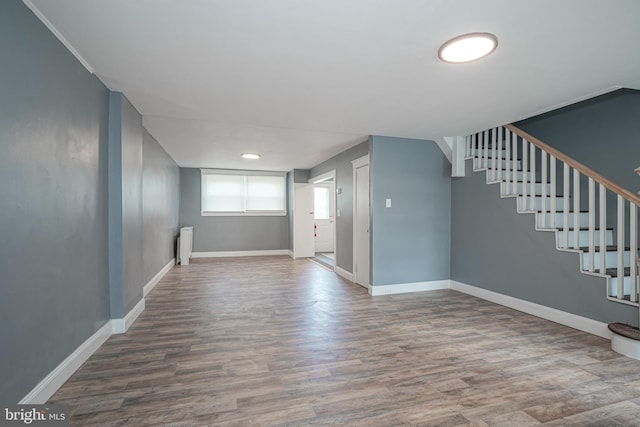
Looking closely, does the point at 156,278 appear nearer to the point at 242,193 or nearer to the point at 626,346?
the point at 242,193

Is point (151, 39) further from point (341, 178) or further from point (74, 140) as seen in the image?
point (341, 178)

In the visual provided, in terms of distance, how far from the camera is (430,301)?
4008 mm

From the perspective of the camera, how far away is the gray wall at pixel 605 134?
3.23 m

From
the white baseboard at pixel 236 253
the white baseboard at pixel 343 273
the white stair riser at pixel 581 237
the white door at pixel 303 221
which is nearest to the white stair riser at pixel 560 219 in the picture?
the white stair riser at pixel 581 237

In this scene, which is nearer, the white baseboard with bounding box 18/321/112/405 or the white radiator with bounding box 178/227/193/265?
the white baseboard with bounding box 18/321/112/405

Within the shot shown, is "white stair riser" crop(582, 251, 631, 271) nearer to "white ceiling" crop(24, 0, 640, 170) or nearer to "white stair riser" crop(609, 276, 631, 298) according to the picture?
"white stair riser" crop(609, 276, 631, 298)

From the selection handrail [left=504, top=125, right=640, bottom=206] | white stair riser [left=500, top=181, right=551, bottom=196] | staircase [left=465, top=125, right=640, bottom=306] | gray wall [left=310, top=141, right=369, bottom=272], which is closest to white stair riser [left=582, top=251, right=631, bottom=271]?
staircase [left=465, top=125, right=640, bottom=306]

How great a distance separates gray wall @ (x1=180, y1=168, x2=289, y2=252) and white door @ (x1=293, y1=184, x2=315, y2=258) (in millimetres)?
713

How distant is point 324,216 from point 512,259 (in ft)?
19.8

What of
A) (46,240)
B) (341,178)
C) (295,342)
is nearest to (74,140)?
(46,240)

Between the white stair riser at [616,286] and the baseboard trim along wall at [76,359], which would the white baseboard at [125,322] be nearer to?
the baseboard trim along wall at [76,359]

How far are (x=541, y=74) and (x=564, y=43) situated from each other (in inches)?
19.2

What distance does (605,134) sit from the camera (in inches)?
137

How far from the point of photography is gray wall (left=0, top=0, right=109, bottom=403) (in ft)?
4.99
